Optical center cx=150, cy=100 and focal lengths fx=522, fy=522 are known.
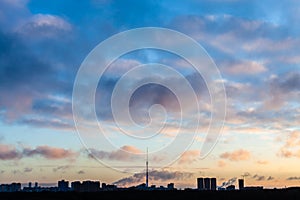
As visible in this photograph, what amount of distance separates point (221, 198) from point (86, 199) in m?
35.5

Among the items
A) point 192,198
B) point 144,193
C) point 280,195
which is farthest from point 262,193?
point 144,193

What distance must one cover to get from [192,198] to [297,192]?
96.9 ft

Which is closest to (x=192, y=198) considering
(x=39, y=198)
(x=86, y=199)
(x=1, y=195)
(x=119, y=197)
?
(x=119, y=197)

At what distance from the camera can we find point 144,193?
14188 cm

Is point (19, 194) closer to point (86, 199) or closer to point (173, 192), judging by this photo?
point (86, 199)

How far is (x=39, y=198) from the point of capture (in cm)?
12750

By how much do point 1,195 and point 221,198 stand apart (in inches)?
2241

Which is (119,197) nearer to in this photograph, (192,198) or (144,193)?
(144,193)

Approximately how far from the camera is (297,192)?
467ft

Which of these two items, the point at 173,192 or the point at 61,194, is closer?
the point at 61,194

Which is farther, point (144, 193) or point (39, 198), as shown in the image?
point (144, 193)

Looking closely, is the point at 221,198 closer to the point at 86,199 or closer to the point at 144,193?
the point at 144,193

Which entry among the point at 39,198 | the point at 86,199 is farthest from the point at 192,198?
the point at 39,198

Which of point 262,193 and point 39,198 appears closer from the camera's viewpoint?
point 39,198
